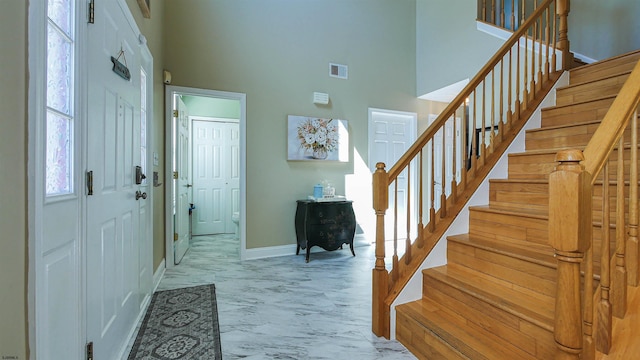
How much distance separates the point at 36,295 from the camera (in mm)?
928

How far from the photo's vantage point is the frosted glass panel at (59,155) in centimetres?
107

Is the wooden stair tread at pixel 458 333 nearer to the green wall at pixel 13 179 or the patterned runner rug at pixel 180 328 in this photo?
the patterned runner rug at pixel 180 328

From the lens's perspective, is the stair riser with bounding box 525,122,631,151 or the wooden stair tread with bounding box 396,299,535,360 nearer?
the wooden stair tread with bounding box 396,299,535,360

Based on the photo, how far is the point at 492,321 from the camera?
152 centimetres

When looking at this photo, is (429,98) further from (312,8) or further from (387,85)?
(312,8)

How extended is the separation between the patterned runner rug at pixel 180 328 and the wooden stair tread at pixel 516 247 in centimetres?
170

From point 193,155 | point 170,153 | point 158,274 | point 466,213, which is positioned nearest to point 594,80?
point 466,213

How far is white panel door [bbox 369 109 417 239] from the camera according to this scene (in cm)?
440

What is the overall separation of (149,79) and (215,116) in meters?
2.74

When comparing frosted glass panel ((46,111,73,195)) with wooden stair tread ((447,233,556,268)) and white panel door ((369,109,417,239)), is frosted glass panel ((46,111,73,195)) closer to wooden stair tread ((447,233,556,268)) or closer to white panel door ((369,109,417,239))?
wooden stair tread ((447,233,556,268))

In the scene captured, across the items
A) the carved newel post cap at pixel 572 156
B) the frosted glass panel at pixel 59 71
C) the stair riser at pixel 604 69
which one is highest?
the stair riser at pixel 604 69

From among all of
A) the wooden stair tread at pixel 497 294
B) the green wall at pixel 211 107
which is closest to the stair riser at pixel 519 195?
the wooden stair tread at pixel 497 294

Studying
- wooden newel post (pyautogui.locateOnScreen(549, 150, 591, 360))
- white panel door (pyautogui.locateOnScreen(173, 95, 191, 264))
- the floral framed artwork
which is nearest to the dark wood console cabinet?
the floral framed artwork

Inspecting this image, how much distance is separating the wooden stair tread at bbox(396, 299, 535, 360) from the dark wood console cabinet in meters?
1.73
